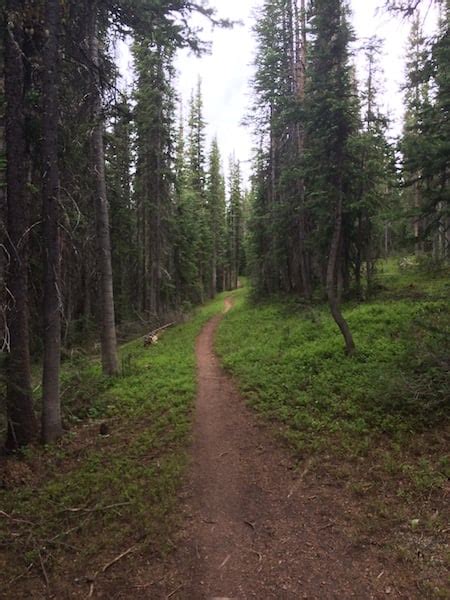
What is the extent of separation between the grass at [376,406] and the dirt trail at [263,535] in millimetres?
421

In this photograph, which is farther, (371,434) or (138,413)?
(138,413)

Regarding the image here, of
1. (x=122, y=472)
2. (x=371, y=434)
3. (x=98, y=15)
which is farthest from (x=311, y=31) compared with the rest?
(x=122, y=472)

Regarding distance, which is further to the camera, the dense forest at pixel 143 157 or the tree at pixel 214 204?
the tree at pixel 214 204

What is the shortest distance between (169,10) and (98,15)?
1.46 meters

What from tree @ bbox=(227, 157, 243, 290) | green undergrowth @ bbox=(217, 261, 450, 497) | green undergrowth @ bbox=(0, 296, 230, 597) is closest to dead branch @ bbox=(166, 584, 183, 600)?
green undergrowth @ bbox=(0, 296, 230, 597)

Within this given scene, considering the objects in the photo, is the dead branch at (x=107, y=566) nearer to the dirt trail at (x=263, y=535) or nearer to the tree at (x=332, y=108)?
the dirt trail at (x=263, y=535)

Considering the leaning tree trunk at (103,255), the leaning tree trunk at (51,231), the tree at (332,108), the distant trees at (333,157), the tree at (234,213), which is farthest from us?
the tree at (234,213)

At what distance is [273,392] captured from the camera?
9.45 metres

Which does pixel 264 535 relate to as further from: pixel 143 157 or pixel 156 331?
pixel 143 157

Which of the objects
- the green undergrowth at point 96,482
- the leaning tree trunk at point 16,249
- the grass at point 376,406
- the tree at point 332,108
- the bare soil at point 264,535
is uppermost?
the tree at point 332,108

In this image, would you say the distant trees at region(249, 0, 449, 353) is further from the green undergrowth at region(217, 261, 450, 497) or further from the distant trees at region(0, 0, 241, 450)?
the distant trees at region(0, 0, 241, 450)

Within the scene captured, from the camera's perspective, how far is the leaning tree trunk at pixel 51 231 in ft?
22.4

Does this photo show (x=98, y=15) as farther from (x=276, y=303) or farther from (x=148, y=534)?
(x=276, y=303)

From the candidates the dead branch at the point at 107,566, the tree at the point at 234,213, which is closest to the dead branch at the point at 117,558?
the dead branch at the point at 107,566
